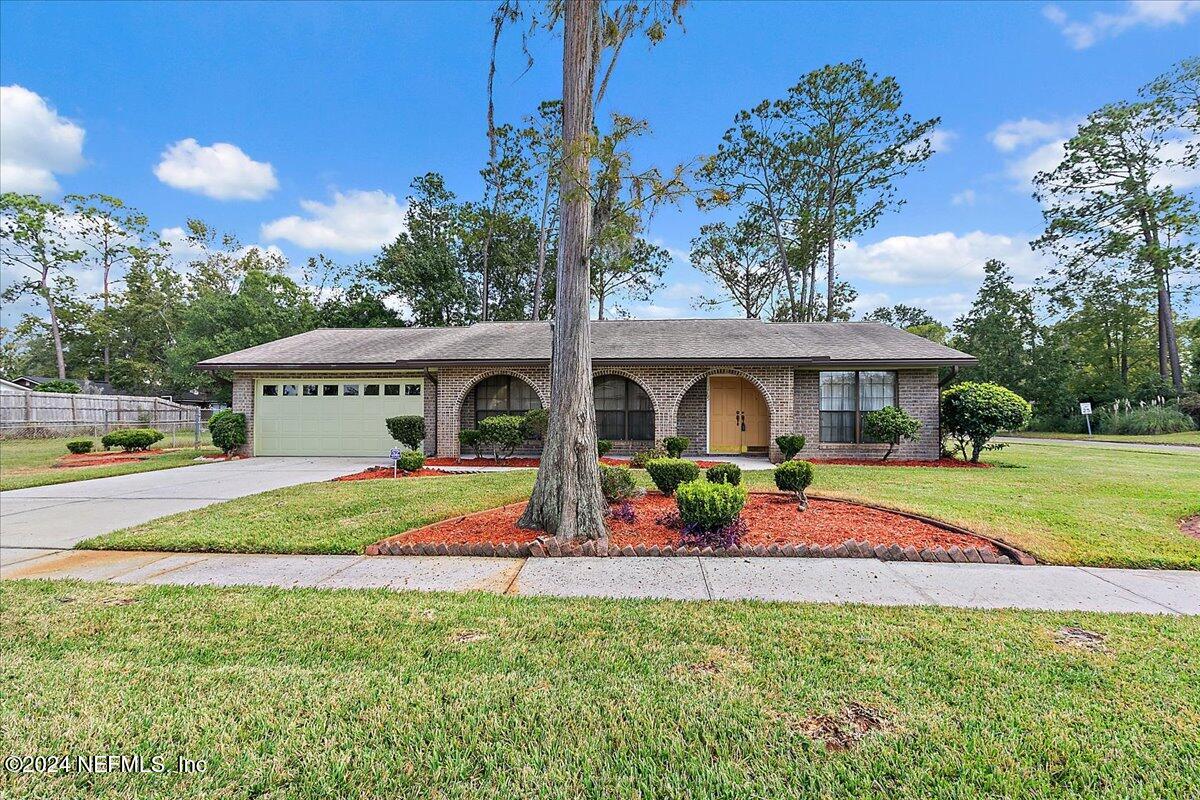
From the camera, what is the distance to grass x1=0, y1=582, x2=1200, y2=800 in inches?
72.3

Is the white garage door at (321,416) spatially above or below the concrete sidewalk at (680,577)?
above

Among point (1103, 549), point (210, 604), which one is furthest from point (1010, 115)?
point (210, 604)

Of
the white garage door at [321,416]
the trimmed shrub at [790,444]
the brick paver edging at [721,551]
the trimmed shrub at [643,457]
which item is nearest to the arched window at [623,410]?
the trimmed shrub at [643,457]

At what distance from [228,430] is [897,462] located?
1724cm

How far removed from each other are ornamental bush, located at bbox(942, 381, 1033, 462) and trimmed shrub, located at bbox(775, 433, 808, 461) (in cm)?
402

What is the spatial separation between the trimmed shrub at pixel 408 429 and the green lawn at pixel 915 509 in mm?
3967

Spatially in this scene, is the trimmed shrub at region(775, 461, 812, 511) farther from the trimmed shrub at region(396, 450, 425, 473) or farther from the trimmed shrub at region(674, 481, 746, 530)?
the trimmed shrub at region(396, 450, 425, 473)

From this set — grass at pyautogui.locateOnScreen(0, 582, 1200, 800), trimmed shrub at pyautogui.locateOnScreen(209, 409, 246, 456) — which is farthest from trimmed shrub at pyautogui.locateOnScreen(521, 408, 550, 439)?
grass at pyautogui.locateOnScreen(0, 582, 1200, 800)

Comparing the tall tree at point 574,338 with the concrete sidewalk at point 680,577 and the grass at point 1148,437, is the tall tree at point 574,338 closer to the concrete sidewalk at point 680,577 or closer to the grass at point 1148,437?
the concrete sidewalk at point 680,577

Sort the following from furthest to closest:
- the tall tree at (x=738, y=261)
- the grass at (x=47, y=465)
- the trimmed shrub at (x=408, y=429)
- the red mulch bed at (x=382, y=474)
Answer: the tall tree at (x=738, y=261) < the trimmed shrub at (x=408, y=429) < the red mulch bed at (x=382, y=474) < the grass at (x=47, y=465)

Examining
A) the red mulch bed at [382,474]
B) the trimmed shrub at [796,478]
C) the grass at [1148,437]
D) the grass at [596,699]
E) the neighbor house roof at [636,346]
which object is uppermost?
the neighbor house roof at [636,346]

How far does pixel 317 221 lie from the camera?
1024 inches

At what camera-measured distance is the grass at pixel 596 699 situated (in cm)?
184

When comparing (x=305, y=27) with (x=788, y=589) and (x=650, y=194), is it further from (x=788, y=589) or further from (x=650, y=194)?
(x=788, y=589)
